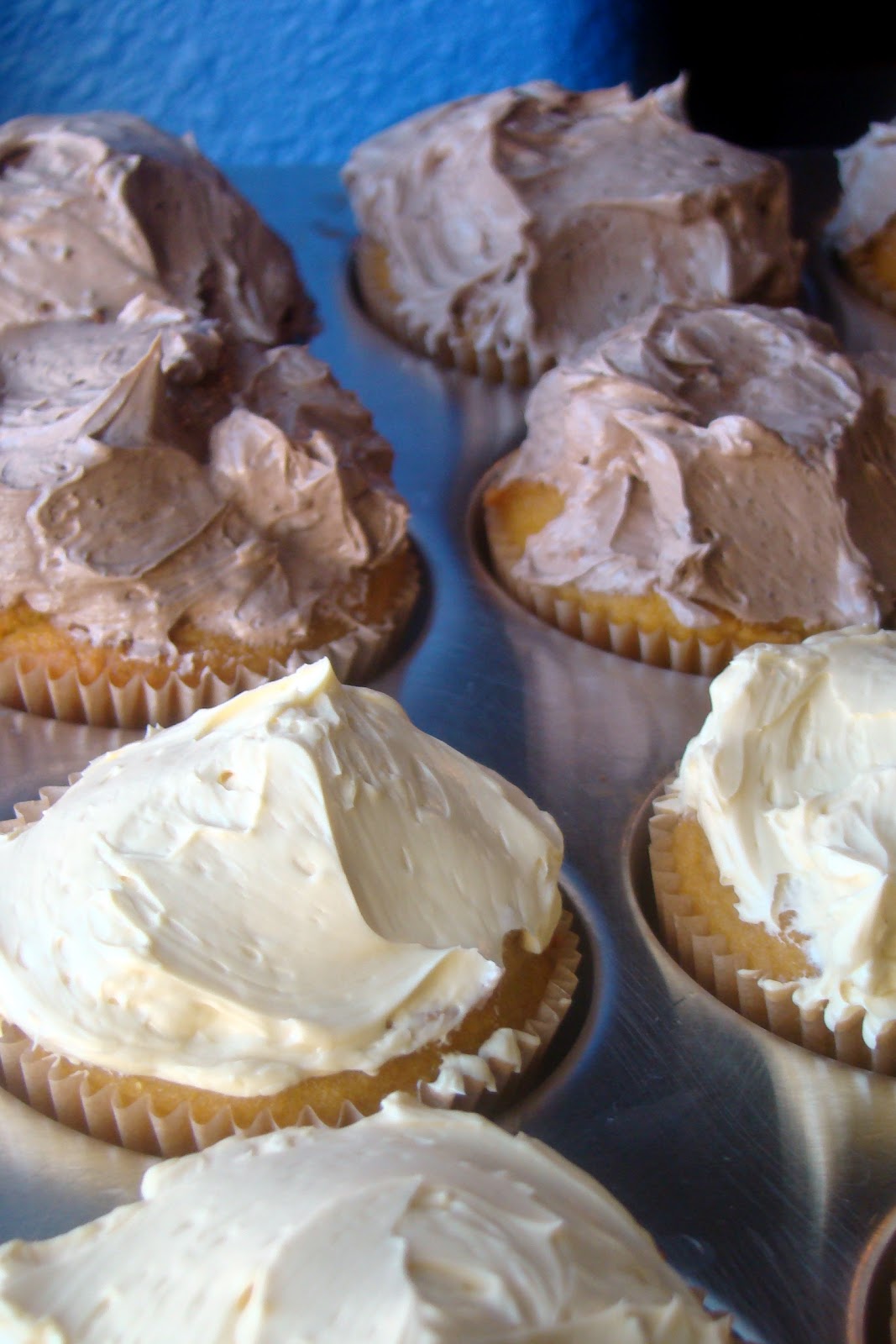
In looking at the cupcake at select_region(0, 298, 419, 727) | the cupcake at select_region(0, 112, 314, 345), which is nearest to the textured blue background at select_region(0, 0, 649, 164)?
the cupcake at select_region(0, 112, 314, 345)

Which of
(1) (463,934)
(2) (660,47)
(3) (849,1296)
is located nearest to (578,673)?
(1) (463,934)

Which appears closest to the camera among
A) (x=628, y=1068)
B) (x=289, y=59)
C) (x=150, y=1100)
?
(x=150, y=1100)

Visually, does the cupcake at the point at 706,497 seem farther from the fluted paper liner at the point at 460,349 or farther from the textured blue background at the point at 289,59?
the textured blue background at the point at 289,59

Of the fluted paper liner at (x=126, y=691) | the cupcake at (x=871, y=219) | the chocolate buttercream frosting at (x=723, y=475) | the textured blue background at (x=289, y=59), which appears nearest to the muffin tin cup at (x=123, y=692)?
the fluted paper liner at (x=126, y=691)

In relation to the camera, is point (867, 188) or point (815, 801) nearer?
point (815, 801)

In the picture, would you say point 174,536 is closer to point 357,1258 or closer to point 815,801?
point 815,801

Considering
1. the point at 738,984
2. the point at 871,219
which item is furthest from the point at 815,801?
the point at 871,219

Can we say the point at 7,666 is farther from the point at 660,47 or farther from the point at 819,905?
the point at 660,47
